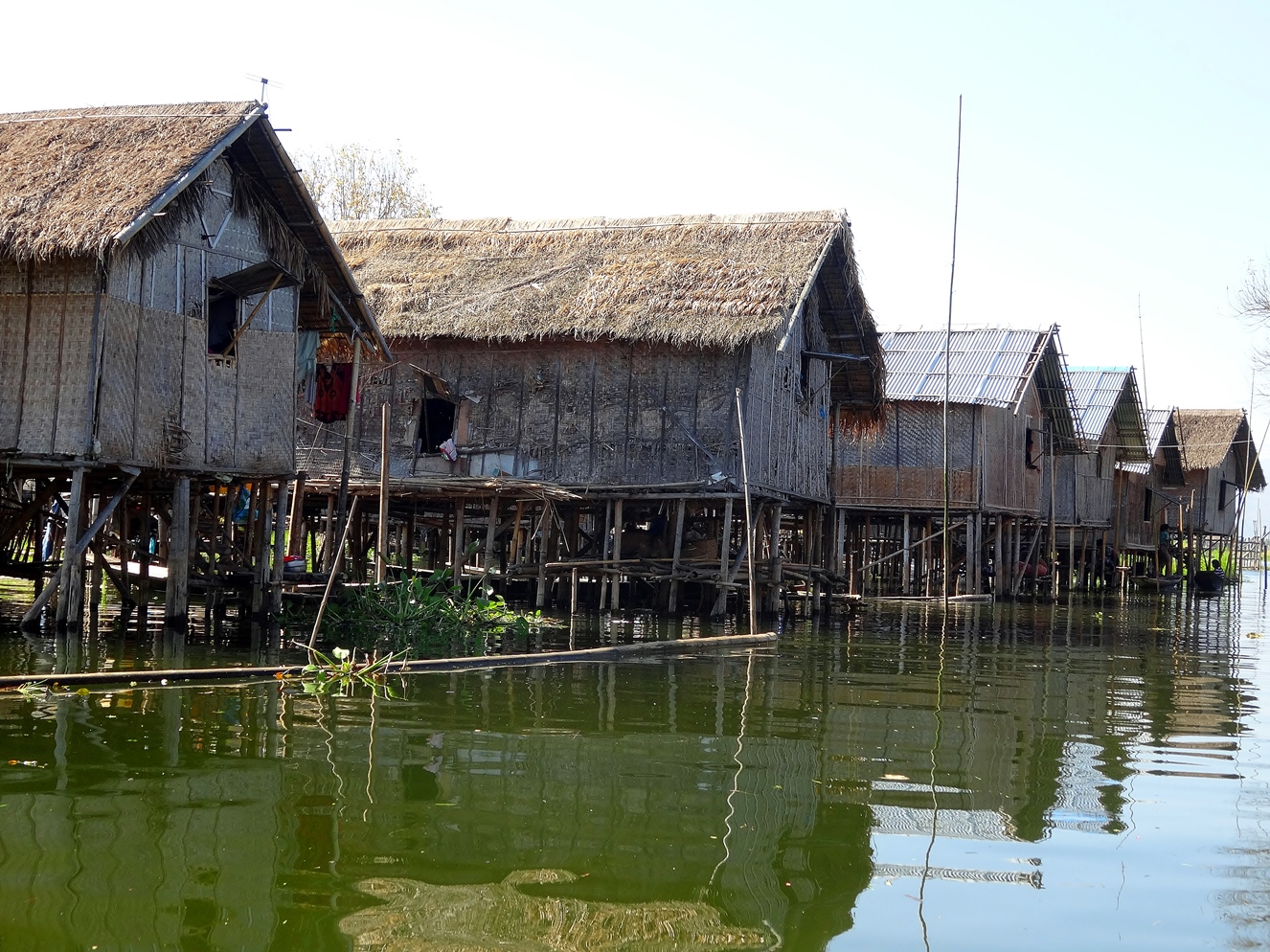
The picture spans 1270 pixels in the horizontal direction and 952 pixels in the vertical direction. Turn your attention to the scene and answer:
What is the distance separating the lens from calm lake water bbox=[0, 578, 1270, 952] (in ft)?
14.2

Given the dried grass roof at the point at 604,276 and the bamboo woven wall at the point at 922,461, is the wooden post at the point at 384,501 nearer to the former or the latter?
the dried grass roof at the point at 604,276

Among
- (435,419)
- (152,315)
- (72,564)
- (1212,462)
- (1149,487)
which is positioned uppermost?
(1212,462)

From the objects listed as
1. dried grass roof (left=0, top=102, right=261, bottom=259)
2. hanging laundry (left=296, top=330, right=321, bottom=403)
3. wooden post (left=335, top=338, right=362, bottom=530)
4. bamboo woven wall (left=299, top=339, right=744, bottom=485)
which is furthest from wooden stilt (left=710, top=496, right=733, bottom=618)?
dried grass roof (left=0, top=102, right=261, bottom=259)

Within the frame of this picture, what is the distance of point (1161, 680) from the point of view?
11.4m

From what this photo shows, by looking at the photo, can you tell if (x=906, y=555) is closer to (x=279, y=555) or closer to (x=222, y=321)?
(x=279, y=555)

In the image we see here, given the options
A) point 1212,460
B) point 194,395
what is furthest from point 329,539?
point 1212,460

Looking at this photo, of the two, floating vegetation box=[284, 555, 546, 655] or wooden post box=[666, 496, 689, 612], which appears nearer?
floating vegetation box=[284, 555, 546, 655]

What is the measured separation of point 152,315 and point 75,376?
3.14ft

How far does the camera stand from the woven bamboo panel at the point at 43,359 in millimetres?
11445

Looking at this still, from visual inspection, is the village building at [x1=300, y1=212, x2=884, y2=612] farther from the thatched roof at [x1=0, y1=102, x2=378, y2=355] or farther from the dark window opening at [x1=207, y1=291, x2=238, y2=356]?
the thatched roof at [x1=0, y1=102, x2=378, y2=355]

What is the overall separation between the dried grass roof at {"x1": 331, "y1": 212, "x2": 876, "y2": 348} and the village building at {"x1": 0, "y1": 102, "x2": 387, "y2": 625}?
3513 mm

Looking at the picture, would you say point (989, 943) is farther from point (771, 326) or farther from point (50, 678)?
point (771, 326)

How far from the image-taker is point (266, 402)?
13.3 metres

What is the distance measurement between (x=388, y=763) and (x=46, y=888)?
88.3 inches
